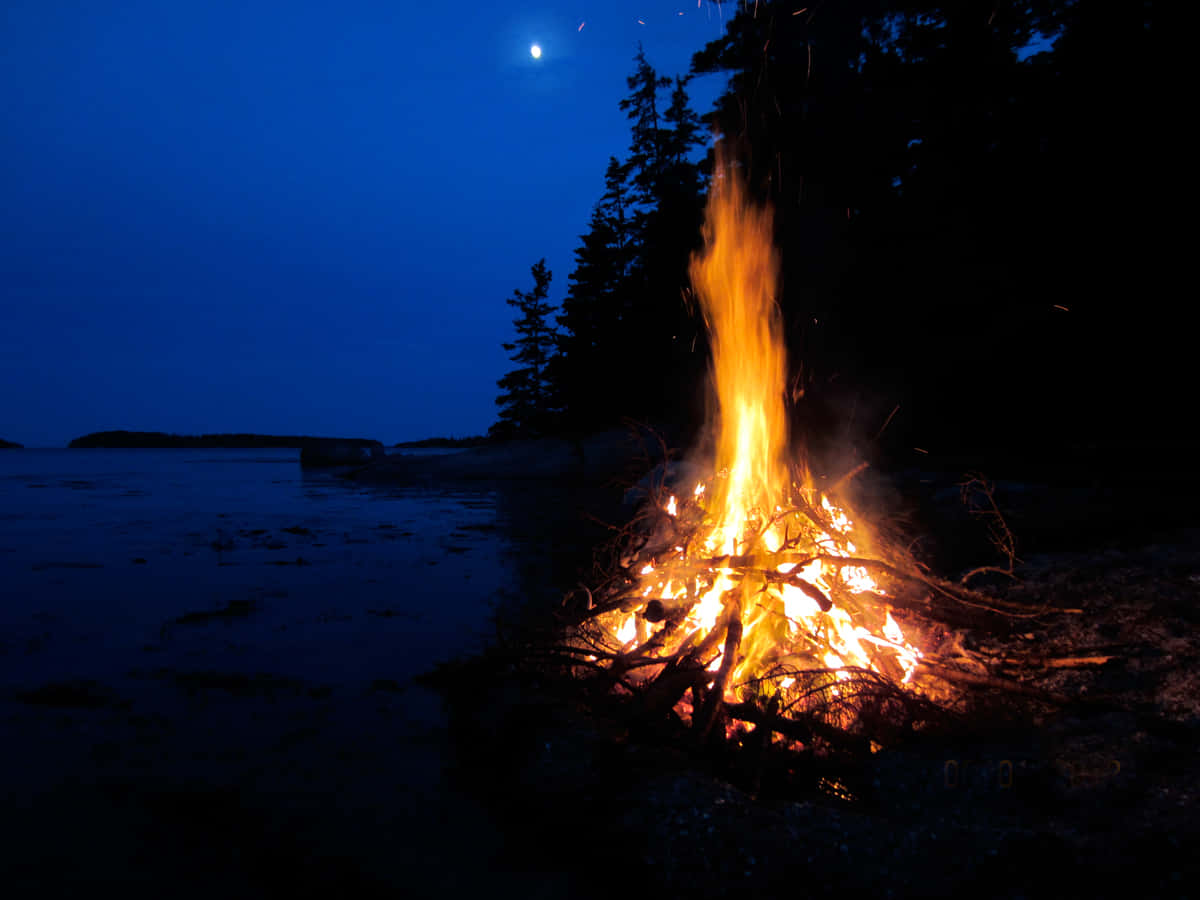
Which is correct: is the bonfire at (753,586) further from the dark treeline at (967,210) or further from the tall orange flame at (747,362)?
the dark treeline at (967,210)

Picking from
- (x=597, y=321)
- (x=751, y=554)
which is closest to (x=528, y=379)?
(x=597, y=321)

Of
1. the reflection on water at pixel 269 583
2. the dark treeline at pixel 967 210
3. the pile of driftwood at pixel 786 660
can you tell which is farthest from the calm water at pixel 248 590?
the dark treeline at pixel 967 210

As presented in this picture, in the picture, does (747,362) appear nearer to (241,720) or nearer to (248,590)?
(241,720)

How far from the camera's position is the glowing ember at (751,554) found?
395 centimetres

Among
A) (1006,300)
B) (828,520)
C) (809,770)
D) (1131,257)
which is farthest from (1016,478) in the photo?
(809,770)

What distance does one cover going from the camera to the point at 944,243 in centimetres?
1020

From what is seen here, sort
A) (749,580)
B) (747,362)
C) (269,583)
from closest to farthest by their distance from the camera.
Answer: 1. (749,580)
2. (747,362)
3. (269,583)

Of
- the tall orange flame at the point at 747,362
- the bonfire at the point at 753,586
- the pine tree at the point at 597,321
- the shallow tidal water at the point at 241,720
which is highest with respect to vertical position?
the pine tree at the point at 597,321

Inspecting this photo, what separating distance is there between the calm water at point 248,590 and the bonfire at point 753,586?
1.95m

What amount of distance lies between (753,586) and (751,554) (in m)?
0.22

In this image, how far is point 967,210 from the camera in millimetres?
10023

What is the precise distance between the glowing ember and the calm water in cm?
216

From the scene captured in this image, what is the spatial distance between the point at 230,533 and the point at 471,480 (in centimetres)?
1525

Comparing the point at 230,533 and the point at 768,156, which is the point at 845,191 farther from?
the point at 230,533
